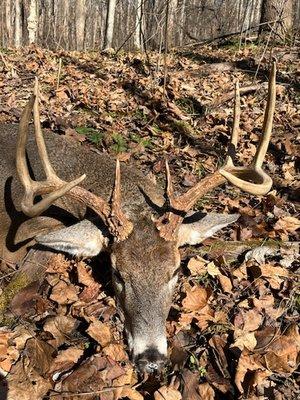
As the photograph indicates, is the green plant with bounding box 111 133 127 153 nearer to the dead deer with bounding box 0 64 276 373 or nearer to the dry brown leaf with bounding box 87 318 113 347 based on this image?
the dead deer with bounding box 0 64 276 373

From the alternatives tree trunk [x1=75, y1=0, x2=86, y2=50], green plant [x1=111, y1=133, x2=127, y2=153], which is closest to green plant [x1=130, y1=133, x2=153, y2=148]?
green plant [x1=111, y1=133, x2=127, y2=153]

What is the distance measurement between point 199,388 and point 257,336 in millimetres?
660

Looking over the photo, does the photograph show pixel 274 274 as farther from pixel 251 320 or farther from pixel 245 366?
pixel 245 366

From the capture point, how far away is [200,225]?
443 centimetres

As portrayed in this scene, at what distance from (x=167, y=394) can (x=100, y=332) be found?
0.86m

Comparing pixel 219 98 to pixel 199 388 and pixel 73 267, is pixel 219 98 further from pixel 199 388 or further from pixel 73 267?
pixel 199 388

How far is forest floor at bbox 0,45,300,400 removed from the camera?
3410 millimetres

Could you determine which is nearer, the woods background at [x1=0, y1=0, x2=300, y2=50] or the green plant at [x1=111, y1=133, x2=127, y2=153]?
the green plant at [x1=111, y1=133, x2=127, y2=153]

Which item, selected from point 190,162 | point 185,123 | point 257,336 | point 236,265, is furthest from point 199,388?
point 185,123

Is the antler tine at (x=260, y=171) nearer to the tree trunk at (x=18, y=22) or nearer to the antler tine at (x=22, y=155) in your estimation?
the antler tine at (x=22, y=155)

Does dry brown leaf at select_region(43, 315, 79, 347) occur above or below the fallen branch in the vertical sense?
below

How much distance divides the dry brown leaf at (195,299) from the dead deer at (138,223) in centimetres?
22

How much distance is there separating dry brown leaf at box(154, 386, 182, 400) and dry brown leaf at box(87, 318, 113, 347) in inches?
25.9

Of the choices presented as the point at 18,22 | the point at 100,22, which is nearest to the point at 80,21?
the point at 100,22
